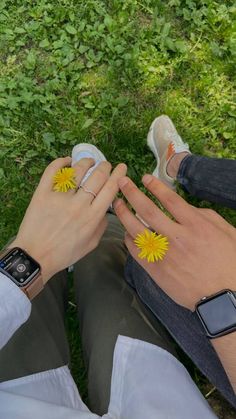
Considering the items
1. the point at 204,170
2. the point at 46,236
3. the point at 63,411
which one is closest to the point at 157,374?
the point at 63,411

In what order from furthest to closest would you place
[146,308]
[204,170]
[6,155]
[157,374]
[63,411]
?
1. [6,155]
2. [204,170]
3. [146,308]
4. [157,374]
5. [63,411]

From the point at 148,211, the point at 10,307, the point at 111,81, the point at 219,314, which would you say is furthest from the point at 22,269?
the point at 111,81

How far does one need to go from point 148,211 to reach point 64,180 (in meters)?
0.30

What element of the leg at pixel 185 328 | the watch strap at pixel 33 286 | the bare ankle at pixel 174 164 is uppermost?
the watch strap at pixel 33 286

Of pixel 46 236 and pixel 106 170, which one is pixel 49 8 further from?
pixel 46 236

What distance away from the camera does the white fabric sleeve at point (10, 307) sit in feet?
4.19

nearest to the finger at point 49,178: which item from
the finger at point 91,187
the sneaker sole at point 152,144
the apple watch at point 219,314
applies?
the finger at point 91,187

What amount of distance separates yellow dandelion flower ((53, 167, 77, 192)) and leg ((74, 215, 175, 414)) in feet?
1.60

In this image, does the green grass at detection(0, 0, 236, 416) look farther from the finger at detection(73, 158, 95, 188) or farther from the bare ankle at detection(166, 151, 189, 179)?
the finger at detection(73, 158, 95, 188)

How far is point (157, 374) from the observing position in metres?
1.42

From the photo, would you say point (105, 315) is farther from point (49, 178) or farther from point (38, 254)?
point (49, 178)

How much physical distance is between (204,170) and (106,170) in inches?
31.7

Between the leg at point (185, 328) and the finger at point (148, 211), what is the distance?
0.35 meters

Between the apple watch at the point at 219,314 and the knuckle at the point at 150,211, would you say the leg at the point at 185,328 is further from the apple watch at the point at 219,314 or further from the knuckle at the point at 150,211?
the knuckle at the point at 150,211
